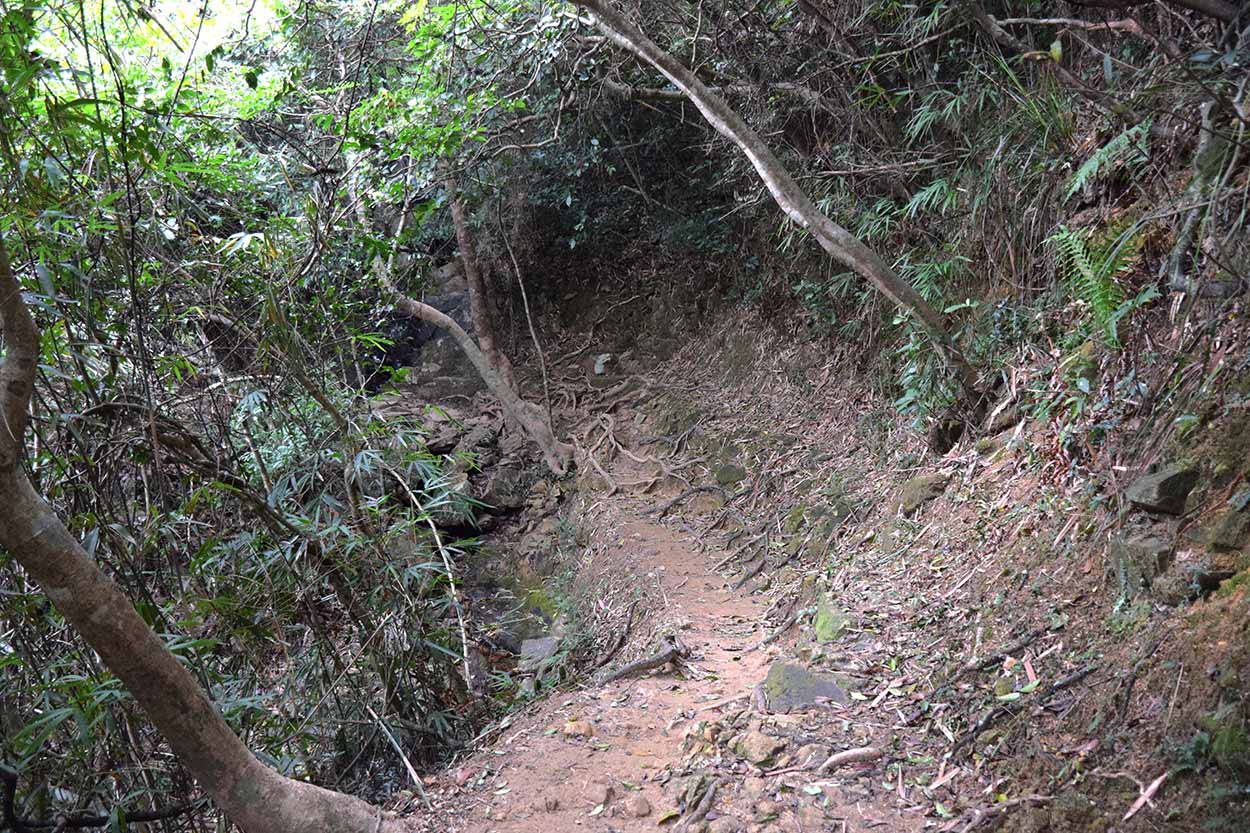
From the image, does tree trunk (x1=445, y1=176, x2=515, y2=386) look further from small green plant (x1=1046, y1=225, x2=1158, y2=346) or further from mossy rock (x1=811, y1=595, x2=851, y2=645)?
small green plant (x1=1046, y1=225, x2=1158, y2=346)

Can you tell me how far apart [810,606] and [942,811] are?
2.00 meters

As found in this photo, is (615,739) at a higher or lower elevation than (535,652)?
higher

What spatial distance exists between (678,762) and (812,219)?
271 cm

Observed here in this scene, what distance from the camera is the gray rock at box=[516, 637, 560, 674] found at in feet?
A: 17.9

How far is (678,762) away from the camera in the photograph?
3055 millimetres

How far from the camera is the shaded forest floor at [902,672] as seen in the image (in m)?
2.00

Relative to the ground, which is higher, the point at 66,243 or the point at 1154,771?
the point at 66,243

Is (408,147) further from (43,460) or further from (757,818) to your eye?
(757,818)

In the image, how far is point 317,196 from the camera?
380 centimetres

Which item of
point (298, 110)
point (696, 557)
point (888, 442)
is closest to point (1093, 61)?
point (888, 442)

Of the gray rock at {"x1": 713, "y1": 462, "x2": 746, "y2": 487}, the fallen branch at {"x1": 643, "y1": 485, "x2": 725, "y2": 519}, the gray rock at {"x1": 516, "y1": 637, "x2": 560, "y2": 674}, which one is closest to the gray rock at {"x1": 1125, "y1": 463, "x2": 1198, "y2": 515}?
the gray rock at {"x1": 516, "y1": 637, "x2": 560, "y2": 674}

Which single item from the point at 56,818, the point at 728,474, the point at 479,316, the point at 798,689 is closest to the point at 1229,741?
the point at 798,689

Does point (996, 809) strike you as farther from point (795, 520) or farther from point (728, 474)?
point (728, 474)

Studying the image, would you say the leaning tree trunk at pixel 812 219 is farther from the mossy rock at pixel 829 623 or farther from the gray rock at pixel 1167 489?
the gray rock at pixel 1167 489
